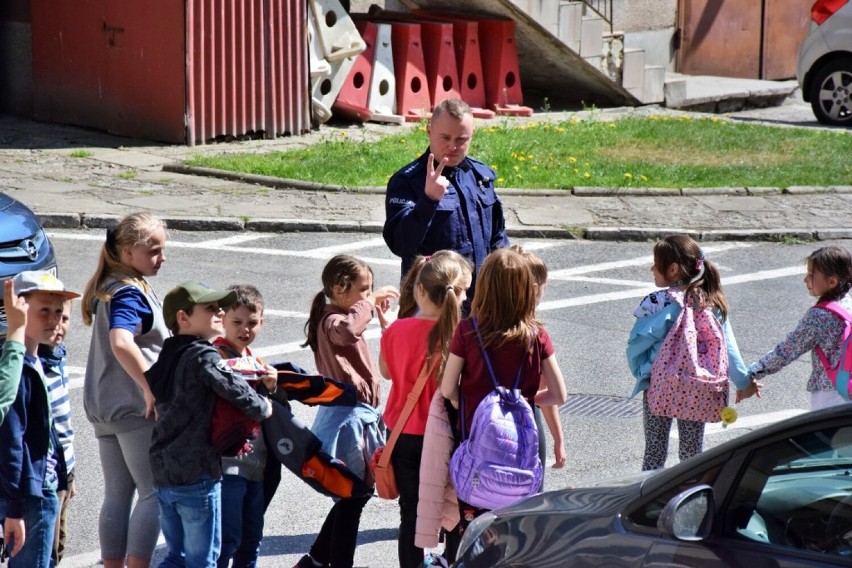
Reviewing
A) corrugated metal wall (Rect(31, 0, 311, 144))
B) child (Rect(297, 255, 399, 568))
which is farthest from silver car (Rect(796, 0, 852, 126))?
child (Rect(297, 255, 399, 568))

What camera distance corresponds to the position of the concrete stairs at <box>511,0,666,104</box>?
2062 centimetres

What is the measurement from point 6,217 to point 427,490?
4.31 m

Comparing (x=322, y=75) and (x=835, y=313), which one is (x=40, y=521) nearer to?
(x=835, y=313)

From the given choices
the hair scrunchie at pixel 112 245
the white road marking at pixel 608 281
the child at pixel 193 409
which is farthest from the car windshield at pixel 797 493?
the white road marking at pixel 608 281

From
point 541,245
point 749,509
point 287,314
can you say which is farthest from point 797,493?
point 541,245

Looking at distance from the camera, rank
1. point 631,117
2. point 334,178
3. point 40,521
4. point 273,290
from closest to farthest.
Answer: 1. point 40,521
2. point 273,290
3. point 334,178
4. point 631,117

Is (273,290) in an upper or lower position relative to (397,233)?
lower

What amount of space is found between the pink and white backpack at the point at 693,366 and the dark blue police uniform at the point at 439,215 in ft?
3.25

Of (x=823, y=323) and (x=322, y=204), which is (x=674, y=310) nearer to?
(x=823, y=323)

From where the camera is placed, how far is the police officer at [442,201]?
6.09m

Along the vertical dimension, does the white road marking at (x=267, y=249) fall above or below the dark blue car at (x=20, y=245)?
below

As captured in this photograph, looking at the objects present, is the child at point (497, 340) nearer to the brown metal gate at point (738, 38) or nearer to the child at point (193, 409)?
the child at point (193, 409)

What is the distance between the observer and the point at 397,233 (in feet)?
20.3

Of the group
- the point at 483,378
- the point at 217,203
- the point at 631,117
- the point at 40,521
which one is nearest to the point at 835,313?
the point at 483,378
